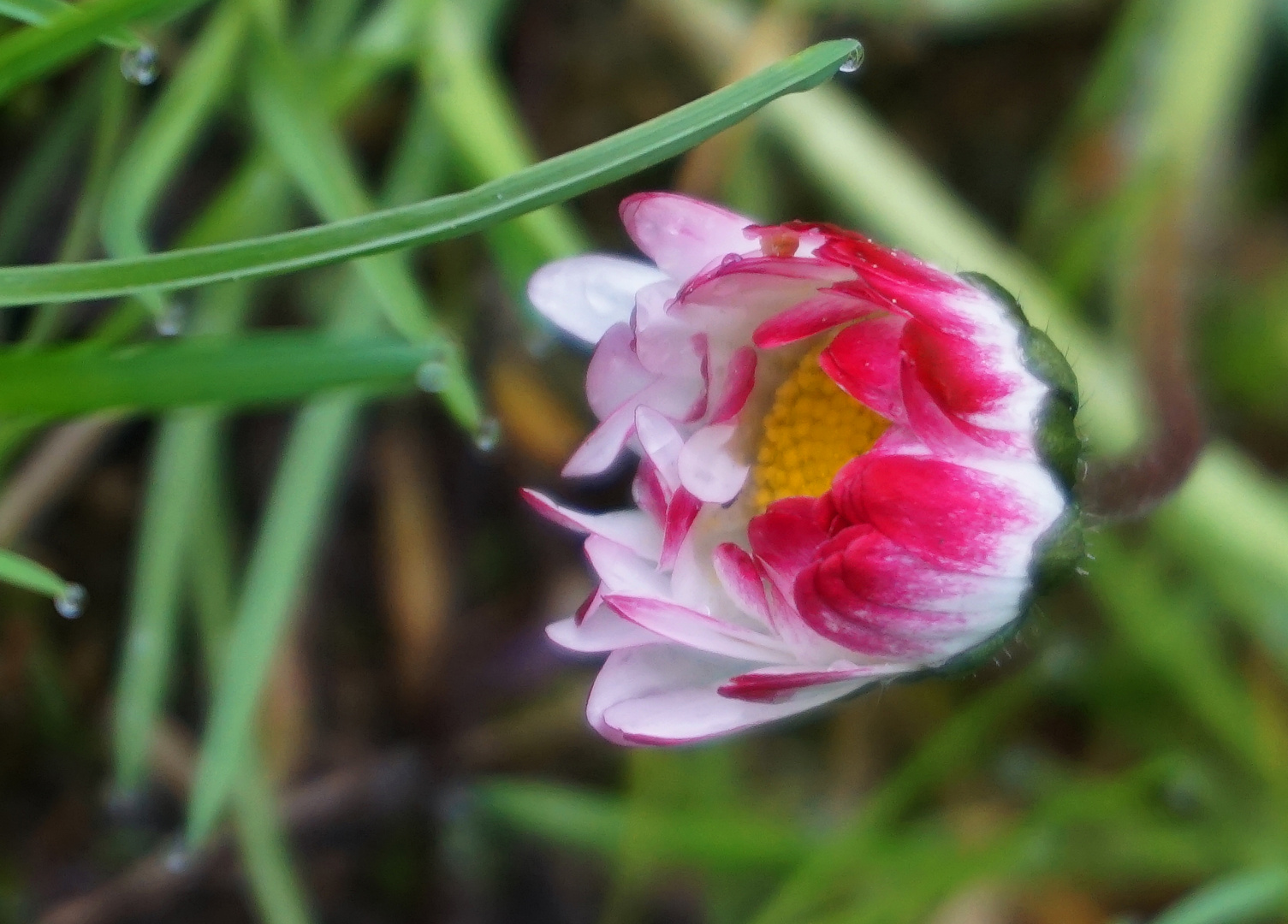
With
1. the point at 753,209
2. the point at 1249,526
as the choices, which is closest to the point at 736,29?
the point at 753,209

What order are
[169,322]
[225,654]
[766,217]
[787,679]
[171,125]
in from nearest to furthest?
[787,679]
[169,322]
[171,125]
[225,654]
[766,217]

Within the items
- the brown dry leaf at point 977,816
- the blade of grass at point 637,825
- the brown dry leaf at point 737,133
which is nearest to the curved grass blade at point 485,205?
the brown dry leaf at point 737,133

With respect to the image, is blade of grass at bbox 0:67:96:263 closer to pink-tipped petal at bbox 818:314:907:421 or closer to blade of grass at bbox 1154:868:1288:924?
pink-tipped petal at bbox 818:314:907:421

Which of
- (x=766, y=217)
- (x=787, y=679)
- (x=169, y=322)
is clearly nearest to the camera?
(x=787, y=679)

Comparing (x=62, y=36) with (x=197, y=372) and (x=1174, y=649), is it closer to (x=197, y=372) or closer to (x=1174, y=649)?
(x=197, y=372)

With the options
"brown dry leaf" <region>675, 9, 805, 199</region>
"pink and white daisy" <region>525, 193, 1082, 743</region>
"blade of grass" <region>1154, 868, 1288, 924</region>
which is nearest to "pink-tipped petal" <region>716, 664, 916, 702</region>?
"pink and white daisy" <region>525, 193, 1082, 743</region>

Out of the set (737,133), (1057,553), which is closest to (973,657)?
(1057,553)

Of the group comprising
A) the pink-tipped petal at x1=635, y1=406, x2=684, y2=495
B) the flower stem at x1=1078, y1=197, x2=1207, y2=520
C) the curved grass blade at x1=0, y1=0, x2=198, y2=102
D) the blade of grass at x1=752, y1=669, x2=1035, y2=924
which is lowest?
the blade of grass at x1=752, y1=669, x2=1035, y2=924
